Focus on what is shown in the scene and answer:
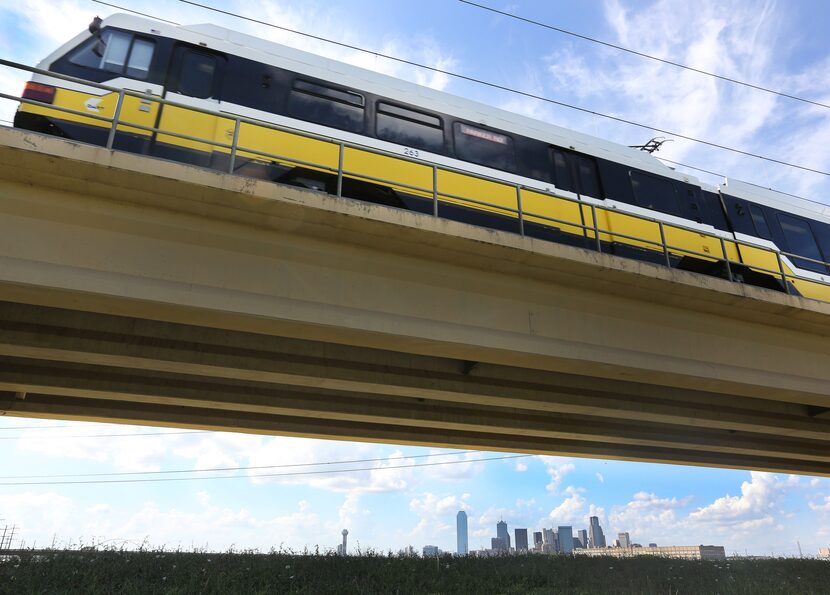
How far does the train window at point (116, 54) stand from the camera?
9.50m

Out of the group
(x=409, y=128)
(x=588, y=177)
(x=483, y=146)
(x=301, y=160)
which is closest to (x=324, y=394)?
(x=301, y=160)

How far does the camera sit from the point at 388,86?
1171 cm

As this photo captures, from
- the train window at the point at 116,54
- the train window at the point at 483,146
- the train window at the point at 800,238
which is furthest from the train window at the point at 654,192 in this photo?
the train window at the point at 116,54

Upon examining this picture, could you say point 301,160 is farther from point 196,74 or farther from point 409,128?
point 409,128

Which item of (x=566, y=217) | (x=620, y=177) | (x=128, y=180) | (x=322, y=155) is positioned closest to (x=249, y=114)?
(x=322, y=155)

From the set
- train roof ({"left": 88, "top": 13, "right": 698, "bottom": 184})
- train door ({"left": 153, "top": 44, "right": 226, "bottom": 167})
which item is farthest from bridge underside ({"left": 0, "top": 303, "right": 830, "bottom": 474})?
train roof ({"left": 88, "top": 13, "right": 698, "bottom": 184})

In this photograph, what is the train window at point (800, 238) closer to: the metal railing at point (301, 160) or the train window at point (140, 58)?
the metal railing at point (301, 160)

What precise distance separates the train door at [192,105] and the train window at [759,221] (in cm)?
1430

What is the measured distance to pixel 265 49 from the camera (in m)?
10.7

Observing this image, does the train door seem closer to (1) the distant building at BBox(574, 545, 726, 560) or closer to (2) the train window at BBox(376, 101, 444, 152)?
(2) the train window at BBox(376, 101, 444, 152)

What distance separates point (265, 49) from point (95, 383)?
7.25m

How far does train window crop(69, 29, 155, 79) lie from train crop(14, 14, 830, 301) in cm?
2

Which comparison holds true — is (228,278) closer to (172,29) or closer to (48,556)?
(172,29)

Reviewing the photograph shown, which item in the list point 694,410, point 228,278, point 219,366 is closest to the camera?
point 228,278
